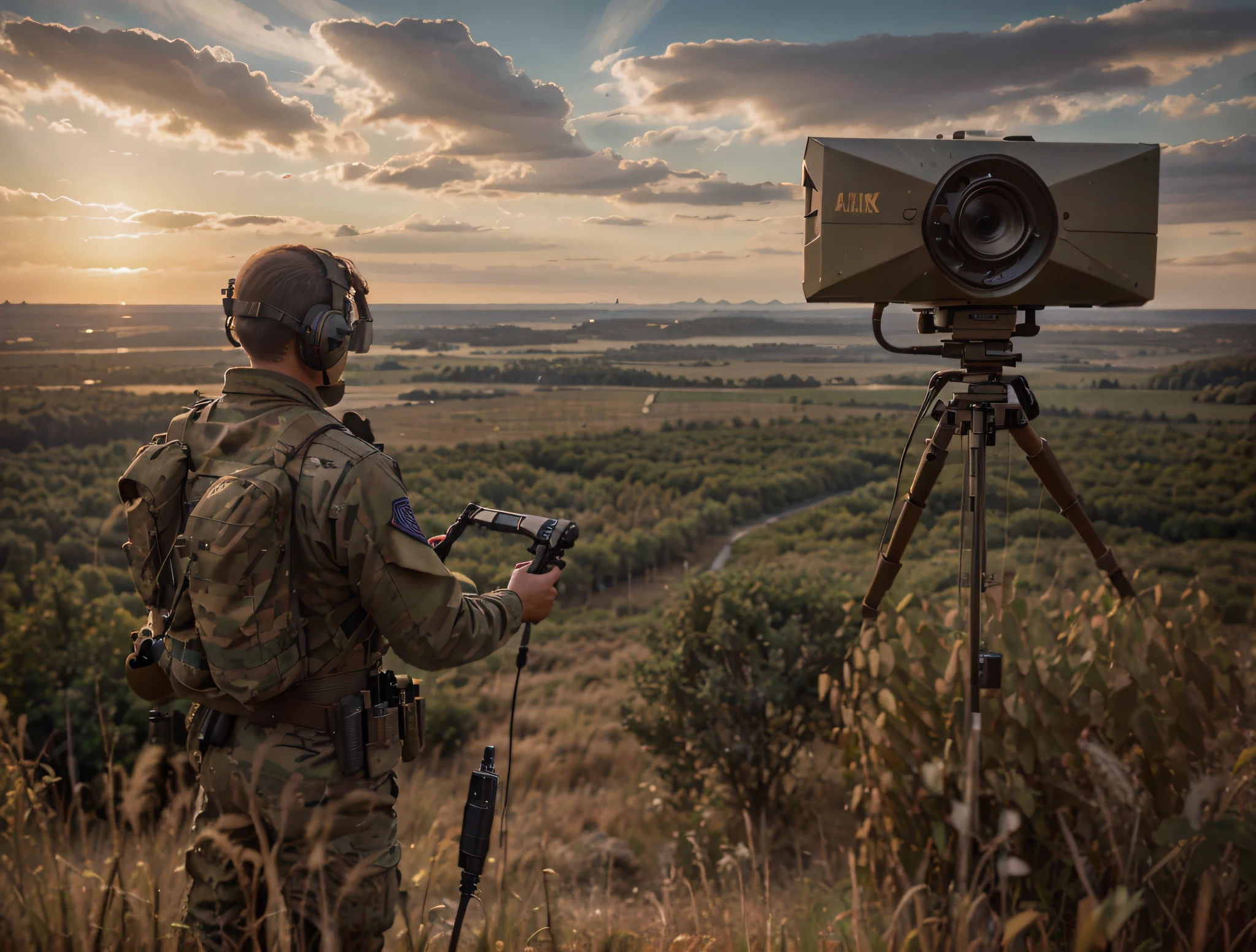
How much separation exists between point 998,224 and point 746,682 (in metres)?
3.44

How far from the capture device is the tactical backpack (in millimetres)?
1530

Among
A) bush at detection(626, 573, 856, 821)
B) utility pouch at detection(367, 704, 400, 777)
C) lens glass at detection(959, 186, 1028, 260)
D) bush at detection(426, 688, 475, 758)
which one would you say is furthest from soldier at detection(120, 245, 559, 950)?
bush at detection(426, 688, 475, 758)

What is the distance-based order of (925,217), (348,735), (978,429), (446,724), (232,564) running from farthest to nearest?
1. (446,724)
2. (978,429)
3. (925,217)
4. (348,735)
5. (232,564)

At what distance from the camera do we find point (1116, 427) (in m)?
11.6

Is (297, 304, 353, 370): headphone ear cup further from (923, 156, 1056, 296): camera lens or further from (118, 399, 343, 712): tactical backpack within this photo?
(923, 156, 1056, 296): camera lens

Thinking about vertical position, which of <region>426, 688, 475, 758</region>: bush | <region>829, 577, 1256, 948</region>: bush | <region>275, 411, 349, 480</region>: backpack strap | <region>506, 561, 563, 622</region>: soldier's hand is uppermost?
<region>275, 411, 349, 480</region>: backpack strap

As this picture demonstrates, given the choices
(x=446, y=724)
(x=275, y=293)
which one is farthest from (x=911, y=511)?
(x=446, y=724)

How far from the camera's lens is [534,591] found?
5.94ft

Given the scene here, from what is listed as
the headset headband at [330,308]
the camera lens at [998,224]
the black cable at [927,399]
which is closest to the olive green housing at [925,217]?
the camera lens at [998,224]

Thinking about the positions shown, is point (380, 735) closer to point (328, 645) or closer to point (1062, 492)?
point (328, 645)

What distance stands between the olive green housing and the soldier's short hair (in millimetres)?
1318

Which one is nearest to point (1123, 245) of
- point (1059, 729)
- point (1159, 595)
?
point (1159, 595)

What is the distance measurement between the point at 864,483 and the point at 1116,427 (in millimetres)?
3861

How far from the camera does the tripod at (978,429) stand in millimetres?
2143
